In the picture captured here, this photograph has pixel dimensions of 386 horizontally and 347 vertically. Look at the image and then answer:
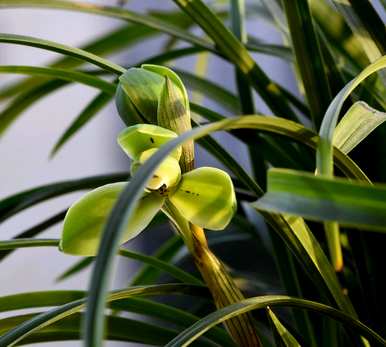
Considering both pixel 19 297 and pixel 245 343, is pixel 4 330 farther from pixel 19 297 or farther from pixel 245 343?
pixel 245 343

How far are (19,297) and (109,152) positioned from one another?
838 mm

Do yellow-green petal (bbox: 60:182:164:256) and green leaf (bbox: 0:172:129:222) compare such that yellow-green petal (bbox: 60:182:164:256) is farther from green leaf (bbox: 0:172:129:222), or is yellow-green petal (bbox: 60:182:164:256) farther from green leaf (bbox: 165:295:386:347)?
green leaf (bbox: 0:172:129:222)

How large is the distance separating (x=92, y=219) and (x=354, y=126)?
0.42 feet

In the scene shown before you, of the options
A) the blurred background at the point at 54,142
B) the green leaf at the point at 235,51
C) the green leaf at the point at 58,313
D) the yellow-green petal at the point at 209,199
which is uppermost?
the blurred background at the point at 54,142

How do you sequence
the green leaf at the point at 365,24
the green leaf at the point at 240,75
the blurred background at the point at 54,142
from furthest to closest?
the blurred background at the point at 54,142 < the green leaf at the point at 240,75 < the green leaf at the point at 365,24

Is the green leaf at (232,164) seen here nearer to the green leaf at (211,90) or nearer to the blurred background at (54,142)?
the green leaf at (211,90)

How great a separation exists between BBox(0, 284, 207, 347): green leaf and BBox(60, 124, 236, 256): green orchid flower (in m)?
0.03

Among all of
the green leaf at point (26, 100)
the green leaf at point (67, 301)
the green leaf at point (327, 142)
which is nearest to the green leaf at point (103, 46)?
the green leaf at point (26, 100)

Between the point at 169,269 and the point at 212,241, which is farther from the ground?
the point at 212,241

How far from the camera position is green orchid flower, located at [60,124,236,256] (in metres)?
0.31

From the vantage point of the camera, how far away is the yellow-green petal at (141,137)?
0.29 m

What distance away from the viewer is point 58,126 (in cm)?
116

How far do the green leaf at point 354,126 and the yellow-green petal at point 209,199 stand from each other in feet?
0.18

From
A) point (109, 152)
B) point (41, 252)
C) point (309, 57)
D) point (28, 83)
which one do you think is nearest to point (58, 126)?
point (109, 152)
